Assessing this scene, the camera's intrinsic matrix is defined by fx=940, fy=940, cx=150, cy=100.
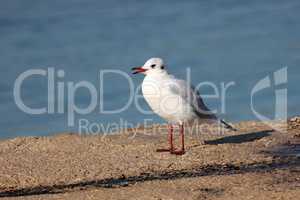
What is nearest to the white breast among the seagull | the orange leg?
the seagull

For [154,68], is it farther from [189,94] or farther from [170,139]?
[170,139]

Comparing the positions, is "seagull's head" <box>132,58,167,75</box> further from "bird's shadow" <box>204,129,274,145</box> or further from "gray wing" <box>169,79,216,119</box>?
"bird's shadow" <box>204,129,274,145</box>

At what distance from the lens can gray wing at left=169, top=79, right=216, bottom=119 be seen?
1056cm

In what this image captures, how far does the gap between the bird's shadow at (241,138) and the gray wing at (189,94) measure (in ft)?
1.26

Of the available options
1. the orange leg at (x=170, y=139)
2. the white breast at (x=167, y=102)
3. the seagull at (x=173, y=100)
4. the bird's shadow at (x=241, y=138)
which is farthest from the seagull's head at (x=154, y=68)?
the bird's shadow at (x=241, y=138)

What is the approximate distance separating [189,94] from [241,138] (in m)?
0.77

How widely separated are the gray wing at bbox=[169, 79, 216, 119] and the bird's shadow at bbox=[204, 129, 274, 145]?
0.38 metres

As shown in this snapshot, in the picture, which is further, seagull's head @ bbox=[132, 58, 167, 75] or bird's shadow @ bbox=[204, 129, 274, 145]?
seagull's head @ bbox=[132, 58, 167, 75]

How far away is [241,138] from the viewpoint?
10609 mm

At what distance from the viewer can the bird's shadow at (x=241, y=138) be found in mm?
10413

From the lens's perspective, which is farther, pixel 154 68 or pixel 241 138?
pixel 154 68

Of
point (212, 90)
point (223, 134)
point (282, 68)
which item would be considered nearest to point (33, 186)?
point (223, 134)

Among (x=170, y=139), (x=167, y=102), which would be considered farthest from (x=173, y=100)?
(x=170, y=139)

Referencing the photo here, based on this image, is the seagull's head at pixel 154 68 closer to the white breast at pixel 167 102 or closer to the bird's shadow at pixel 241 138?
the white breast at pixel 167 102
